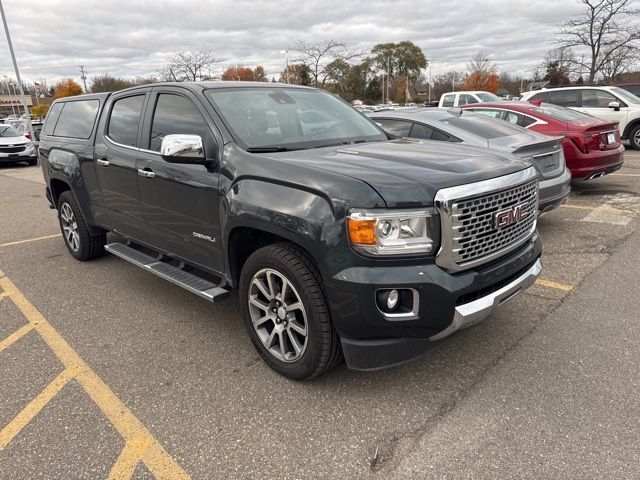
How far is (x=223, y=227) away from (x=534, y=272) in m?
2.09

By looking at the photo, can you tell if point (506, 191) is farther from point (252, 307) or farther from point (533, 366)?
point (252, 307)

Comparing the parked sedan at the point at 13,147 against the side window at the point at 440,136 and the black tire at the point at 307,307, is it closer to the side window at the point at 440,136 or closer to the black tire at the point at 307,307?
the side window at the point at 440,136

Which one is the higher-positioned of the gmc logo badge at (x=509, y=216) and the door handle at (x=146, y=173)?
the door handle at (x=146, y=173)

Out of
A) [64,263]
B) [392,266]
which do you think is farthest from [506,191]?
[64,263]

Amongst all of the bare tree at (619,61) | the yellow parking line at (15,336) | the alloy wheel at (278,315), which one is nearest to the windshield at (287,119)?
the alloy wheel at (278,315)

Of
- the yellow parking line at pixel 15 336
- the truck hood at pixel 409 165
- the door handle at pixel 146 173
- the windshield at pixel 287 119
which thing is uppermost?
the windshield at pixel 287 119

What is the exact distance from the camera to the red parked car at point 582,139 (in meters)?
6.90

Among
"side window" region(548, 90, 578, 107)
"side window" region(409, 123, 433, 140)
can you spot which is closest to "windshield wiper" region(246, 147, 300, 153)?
"side window" region(409, 123, 433, 140)

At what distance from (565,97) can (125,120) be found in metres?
12.3

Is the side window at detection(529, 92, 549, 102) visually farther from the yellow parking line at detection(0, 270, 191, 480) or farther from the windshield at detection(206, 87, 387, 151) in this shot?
the yellow parking line at detection(0, 270, 191, 480)

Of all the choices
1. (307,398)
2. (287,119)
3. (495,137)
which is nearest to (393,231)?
(307,398)

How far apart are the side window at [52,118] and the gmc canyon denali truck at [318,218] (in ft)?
6.37

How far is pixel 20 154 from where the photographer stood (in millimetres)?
17797

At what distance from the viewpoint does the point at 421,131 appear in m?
6.03
